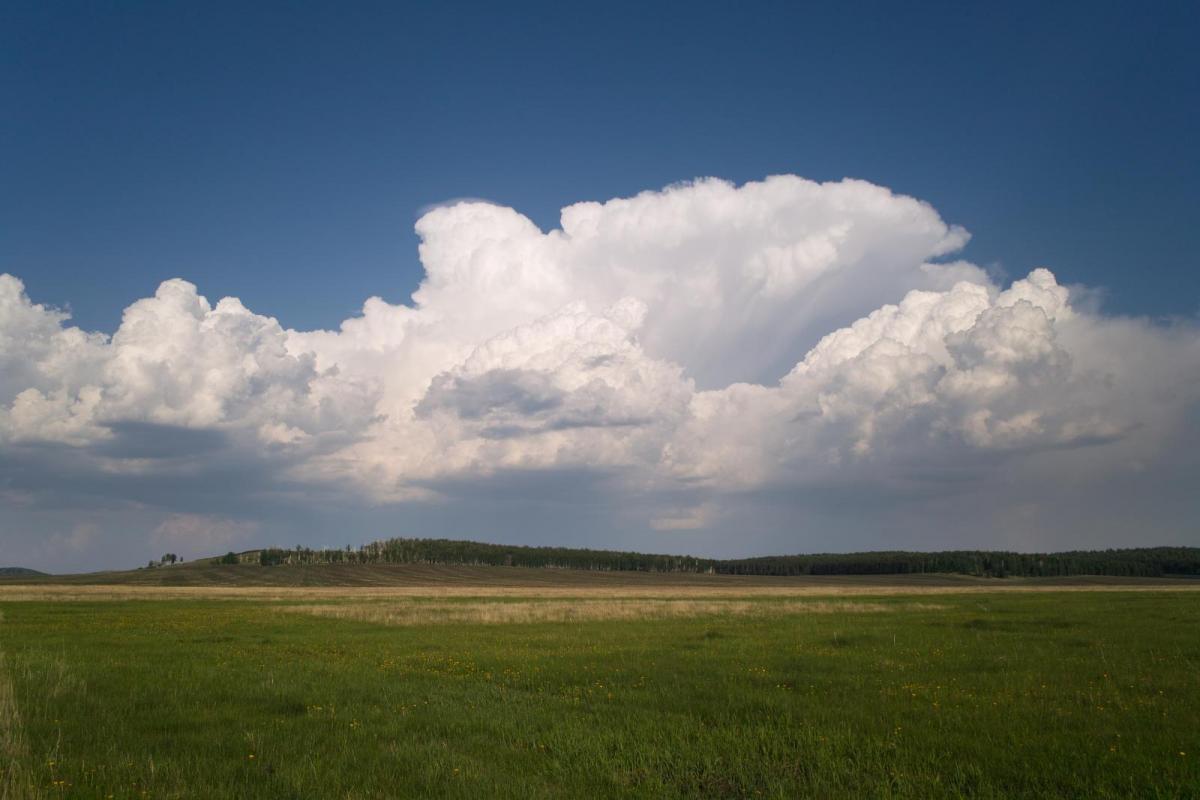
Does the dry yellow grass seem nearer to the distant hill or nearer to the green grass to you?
the green grass

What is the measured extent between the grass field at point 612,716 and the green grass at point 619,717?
0.21 feet

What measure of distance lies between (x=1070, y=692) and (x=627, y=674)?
9.58 m

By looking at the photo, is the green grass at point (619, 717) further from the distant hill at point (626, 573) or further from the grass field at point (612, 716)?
the distant hill at point (626, 573)

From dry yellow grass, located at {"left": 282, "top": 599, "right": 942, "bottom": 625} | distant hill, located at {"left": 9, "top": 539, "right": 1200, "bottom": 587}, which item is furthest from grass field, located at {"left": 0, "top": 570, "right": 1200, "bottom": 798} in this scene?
distant hill, located at {"left": 9, "top": 539, "right": 1200, "bottom": 587}

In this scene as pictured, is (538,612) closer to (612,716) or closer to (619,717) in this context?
(612,716)

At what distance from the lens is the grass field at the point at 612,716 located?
9328 mm

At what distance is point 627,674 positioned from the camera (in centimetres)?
1841

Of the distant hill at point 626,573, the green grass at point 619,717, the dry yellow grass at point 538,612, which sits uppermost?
the green grass at point 619,717

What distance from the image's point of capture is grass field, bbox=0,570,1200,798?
933cm

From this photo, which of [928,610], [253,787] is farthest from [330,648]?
[928,610]

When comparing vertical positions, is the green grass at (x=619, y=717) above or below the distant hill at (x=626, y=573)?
above

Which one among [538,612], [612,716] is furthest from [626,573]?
[612,716]

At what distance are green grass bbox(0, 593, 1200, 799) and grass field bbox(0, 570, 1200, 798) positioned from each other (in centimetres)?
7

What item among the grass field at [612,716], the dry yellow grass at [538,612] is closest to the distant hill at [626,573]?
the dry yellow grass at [538,612]
